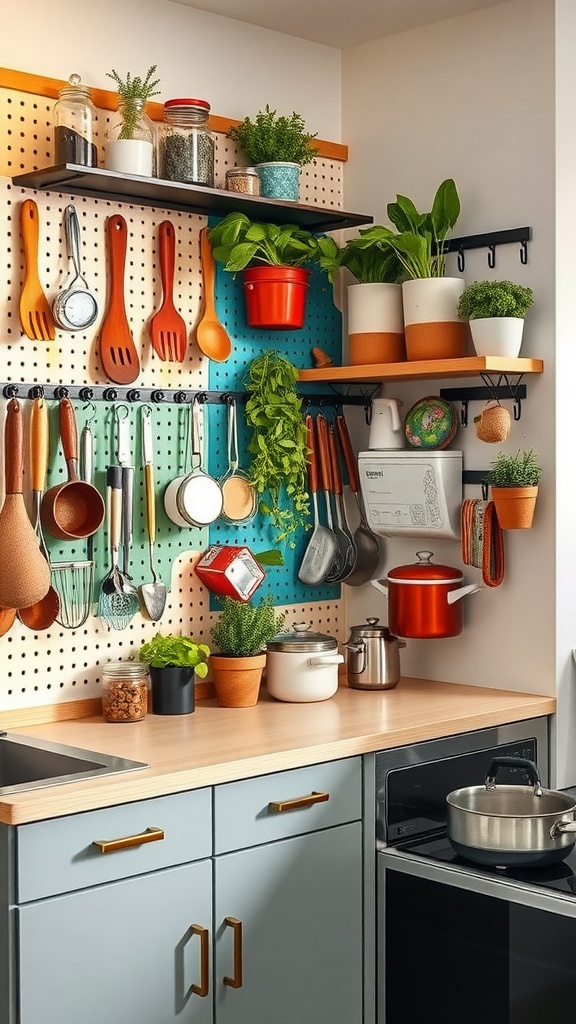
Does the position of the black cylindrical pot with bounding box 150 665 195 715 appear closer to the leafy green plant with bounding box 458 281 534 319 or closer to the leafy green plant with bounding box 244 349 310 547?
the leafy green plant with bounding box 244 349 310 547

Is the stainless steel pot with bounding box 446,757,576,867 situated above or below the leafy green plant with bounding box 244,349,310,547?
below

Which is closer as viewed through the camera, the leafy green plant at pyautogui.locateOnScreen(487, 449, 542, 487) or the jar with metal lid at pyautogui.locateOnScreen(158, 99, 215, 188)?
the jar with metal lid at pyautogui.locateOnScreen(158, 99, 215, 188)

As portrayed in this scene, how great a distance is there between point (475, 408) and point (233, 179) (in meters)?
0.83

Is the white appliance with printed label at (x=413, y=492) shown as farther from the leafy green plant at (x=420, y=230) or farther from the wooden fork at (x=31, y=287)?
the wooden fork at (x=31, y=287)

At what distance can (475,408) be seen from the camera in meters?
3.27

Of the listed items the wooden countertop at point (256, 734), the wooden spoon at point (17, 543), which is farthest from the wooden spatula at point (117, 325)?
the wooden countertop at point (256, 734)

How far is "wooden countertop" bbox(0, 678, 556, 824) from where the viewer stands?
7.31ft

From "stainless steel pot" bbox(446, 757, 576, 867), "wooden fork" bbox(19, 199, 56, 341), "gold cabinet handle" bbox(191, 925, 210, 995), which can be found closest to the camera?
"gold cabinet handle" bbox(191, 925, 210, 995)

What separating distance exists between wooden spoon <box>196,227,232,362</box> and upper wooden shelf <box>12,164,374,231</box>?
0.09 m

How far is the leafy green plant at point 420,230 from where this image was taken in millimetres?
3154

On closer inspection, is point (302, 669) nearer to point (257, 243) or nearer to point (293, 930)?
point (293, 930)

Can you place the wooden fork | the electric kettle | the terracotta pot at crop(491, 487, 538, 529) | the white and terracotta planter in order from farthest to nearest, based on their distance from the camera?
the electric kettle < the white and terracotta planter < the terracotta pot at crop(491, 487, 538, 529) < the wooden fork

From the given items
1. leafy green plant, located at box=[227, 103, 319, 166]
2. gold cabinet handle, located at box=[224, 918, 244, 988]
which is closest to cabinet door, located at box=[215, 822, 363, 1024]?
gold cabinet handle, located at box=[224, 918, 244, 988]

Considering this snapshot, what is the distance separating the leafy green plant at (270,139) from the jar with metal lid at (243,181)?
0.10 metres
